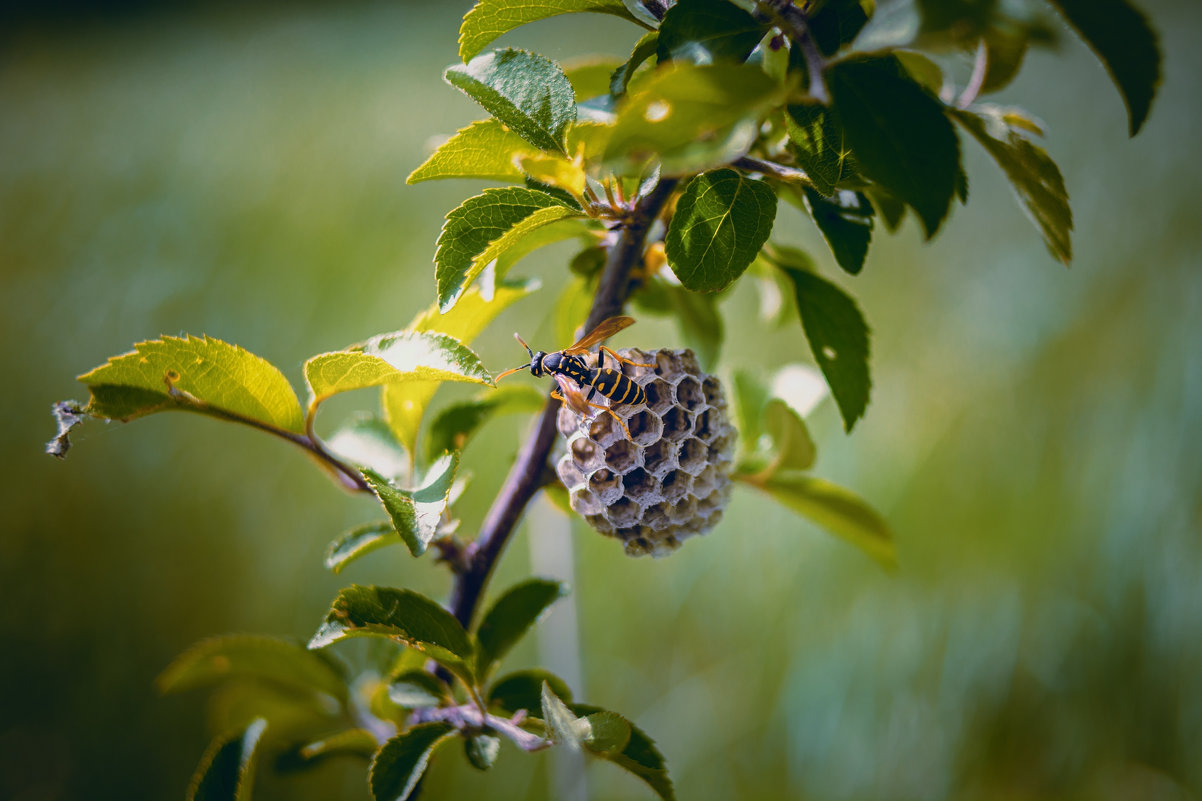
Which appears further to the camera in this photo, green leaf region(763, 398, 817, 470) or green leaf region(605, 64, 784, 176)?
green leaf region(763, 398, 817, 470)

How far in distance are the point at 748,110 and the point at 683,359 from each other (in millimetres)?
246

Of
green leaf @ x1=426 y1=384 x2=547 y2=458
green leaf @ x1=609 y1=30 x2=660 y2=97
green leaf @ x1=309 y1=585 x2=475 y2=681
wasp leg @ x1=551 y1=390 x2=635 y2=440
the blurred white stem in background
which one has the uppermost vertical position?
green leaf @ x1=609 y1=30 x2=660 y2=97

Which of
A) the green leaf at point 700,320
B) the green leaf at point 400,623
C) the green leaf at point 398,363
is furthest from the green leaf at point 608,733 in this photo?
the green leaf at point 700,320

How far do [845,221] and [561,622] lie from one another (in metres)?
0.79

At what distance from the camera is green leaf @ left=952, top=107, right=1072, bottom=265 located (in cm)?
40

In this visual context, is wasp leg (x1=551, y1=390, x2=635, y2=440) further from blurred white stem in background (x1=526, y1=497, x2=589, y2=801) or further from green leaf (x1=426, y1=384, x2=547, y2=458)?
blurred white stem in background (x1=526, y1=497, x2=589, y2=801)

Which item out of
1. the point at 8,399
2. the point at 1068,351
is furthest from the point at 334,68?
the point at 1068,351

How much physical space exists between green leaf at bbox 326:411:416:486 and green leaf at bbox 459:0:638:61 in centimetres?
32

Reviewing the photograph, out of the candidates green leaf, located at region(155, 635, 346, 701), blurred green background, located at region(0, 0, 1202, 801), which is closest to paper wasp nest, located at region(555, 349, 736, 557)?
green leaf, located at region(155, 635, 346, 701)

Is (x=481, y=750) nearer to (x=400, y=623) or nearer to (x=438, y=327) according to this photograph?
(x=400, y=623)

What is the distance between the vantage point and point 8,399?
171 cm

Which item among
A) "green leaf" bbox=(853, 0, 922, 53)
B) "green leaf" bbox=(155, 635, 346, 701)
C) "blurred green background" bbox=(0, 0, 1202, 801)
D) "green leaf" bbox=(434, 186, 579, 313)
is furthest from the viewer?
"blurred green background" bbox=(0, 0, 1202, 801)

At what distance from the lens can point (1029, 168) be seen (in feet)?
1.33

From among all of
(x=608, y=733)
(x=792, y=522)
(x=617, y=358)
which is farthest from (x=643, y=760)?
(x=792, y=522)
